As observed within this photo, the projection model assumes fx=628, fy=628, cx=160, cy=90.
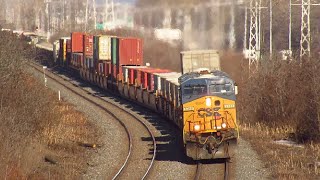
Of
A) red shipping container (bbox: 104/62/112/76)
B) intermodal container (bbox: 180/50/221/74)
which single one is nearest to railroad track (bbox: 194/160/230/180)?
intermodal container (bbox: 180/50/221/74)

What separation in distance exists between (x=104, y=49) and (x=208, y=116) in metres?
A: 28.4

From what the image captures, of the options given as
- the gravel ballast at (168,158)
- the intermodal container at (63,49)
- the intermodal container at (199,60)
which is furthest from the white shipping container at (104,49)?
the intermodal container at (199,60)

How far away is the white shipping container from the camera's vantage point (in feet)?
152

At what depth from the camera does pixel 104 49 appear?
46594mm

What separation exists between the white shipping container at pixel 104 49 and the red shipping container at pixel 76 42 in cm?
957

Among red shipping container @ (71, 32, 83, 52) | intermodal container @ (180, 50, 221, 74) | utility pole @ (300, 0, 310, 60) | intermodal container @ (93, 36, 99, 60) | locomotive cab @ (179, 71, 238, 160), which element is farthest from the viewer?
red shipping container @ (71, 32, 83, 52)

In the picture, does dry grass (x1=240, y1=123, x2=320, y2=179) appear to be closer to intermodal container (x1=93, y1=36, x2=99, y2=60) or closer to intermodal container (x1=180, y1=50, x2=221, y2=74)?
intermodal container (x1=180, y1=50, x2=221, y2=74)

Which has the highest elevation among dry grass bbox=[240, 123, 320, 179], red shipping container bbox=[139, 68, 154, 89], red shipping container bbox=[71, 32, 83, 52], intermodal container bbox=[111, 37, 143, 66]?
red shipping container bbox=[71, 32, 83, 52]

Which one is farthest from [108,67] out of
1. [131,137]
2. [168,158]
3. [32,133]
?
[168,158]

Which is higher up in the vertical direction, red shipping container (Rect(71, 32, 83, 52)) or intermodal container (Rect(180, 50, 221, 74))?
red shipping container (Rect(71, 32, 83, 52))

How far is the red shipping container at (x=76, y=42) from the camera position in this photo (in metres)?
55.9

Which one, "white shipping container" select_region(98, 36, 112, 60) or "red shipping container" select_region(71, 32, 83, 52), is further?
"red shipping container" select_region(71, 32, 83, 52)

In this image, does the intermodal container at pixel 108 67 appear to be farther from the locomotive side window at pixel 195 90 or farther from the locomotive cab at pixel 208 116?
the locomotive cab at pixel 208 116

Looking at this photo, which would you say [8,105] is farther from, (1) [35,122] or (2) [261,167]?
(2) [261,167]
